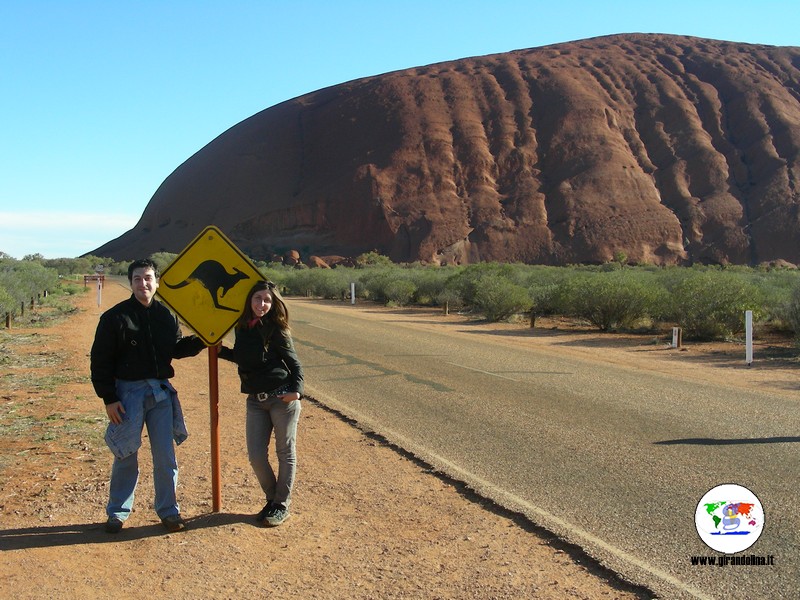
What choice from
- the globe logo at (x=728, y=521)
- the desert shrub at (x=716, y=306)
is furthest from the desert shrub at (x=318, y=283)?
the globe logo at (x=728, y=521)

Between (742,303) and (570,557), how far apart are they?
1620 centimetres

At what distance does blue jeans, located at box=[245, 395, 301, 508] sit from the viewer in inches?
201

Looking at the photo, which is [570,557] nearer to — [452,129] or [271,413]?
[271,413]

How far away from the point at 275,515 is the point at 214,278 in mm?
1683

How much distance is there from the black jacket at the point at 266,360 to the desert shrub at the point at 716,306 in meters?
16.4

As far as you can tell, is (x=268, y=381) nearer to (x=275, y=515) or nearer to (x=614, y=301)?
(x=275, y=515)

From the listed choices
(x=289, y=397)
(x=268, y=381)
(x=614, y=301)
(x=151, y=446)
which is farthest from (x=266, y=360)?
(x=614, y=301)

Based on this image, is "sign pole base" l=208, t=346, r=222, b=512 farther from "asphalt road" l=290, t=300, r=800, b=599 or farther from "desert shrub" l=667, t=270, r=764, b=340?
"desert shrub" l=667, t=270, r=764, b=340

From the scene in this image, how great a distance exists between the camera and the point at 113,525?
4.92m

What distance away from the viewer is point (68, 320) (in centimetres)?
2492

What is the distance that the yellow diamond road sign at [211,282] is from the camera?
17.1 ft

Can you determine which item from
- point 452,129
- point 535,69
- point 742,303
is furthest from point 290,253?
point 742,303

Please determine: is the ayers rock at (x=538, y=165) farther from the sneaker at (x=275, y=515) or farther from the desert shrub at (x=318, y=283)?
the sneaker at (x=275, y=515)

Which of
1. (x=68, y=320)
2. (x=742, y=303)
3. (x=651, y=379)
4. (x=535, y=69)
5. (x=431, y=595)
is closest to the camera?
(x=431, y=595)
